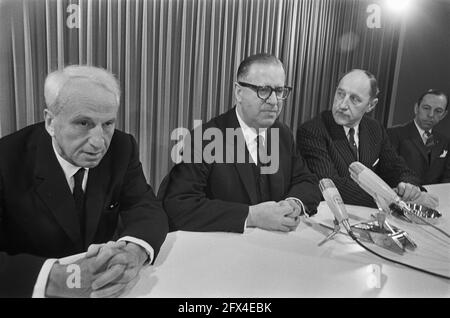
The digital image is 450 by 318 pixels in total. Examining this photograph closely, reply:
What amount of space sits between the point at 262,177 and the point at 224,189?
16 cm

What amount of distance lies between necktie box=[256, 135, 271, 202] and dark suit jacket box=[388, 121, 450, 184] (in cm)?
106

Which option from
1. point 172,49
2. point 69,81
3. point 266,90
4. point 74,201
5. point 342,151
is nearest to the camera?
point 69,81

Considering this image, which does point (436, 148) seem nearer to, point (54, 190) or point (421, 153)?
point (421, 153)

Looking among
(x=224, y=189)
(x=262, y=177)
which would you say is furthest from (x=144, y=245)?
(x=262, y=177)

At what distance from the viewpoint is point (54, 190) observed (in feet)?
3.13

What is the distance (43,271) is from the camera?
76 centimetres

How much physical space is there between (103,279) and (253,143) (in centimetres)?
84

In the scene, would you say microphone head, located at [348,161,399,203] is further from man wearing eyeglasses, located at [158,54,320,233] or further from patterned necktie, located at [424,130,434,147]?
patterned necktie, located at [424,130,434,147]

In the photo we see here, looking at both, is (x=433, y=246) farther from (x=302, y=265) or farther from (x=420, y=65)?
(x=420, y=65)

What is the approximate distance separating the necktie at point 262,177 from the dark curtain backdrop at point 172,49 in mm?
364

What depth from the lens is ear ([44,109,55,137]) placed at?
2.98 feet

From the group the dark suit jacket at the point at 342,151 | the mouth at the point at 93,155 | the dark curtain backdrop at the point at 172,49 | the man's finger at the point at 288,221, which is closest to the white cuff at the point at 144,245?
the mouth at the point at 93,155

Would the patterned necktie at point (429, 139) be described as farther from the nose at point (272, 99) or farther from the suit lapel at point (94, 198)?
the suit lapel at point (94, 198)
